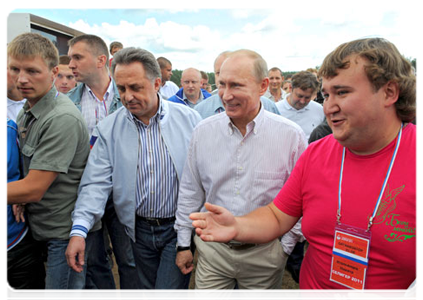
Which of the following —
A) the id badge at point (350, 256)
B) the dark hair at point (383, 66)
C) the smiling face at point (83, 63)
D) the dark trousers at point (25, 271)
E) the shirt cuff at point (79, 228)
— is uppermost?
the smiling face at point (83, 63)

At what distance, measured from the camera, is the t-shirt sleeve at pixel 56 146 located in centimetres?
190

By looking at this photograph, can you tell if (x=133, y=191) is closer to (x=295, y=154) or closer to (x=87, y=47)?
(x=295, y=154)

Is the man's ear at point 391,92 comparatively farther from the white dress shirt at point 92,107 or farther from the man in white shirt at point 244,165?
the white dress shirt at point 92,107

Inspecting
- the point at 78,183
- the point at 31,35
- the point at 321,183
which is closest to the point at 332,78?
the point at 321,183

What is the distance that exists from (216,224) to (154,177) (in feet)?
2.57

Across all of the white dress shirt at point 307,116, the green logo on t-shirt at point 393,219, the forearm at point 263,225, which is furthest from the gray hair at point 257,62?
the white dress shirt at point 307,116

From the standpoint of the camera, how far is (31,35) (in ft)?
6.82

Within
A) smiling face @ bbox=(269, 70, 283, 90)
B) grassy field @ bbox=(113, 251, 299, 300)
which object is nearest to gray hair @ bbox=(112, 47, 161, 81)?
grassy field @ bbox=(113, 251, 299, 300)

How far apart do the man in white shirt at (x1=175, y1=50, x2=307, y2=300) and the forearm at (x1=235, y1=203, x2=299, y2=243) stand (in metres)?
0.28

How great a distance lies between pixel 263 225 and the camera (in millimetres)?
1589

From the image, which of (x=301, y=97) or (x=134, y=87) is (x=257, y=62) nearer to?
(x=134, y=87)

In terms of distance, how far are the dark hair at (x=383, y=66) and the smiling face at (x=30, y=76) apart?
72.9 inches

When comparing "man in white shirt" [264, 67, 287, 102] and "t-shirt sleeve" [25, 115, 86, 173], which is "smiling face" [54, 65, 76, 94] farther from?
"man in white shirt" [264, 67, 287, 102]

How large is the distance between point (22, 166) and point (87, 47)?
5.45ft
